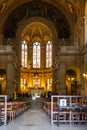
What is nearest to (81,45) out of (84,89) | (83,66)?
(83,66)

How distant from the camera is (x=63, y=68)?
49.9 m

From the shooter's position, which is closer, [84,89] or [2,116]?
[2,116]

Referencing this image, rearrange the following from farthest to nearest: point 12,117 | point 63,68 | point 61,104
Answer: point 63,68
point 12,117
point 61,104

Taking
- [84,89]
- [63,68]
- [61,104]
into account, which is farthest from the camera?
[63,68]

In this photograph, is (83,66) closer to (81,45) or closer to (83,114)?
(81,45)

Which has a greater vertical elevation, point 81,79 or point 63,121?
point 81,79

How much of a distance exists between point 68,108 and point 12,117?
4.43 m

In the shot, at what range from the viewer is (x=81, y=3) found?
156ft

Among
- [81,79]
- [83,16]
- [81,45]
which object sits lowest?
[81,79]

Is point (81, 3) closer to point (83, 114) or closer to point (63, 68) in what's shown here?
point (63, 68)

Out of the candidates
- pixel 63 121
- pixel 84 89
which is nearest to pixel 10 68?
pixel 84 89

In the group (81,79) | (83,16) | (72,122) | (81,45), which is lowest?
(72,122)

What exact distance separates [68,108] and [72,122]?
0.82m

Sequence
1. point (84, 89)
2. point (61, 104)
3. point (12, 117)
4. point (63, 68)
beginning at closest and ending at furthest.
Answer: point (61, 104) < point (12, 117) < point (84, 89) < point (63, 68)
